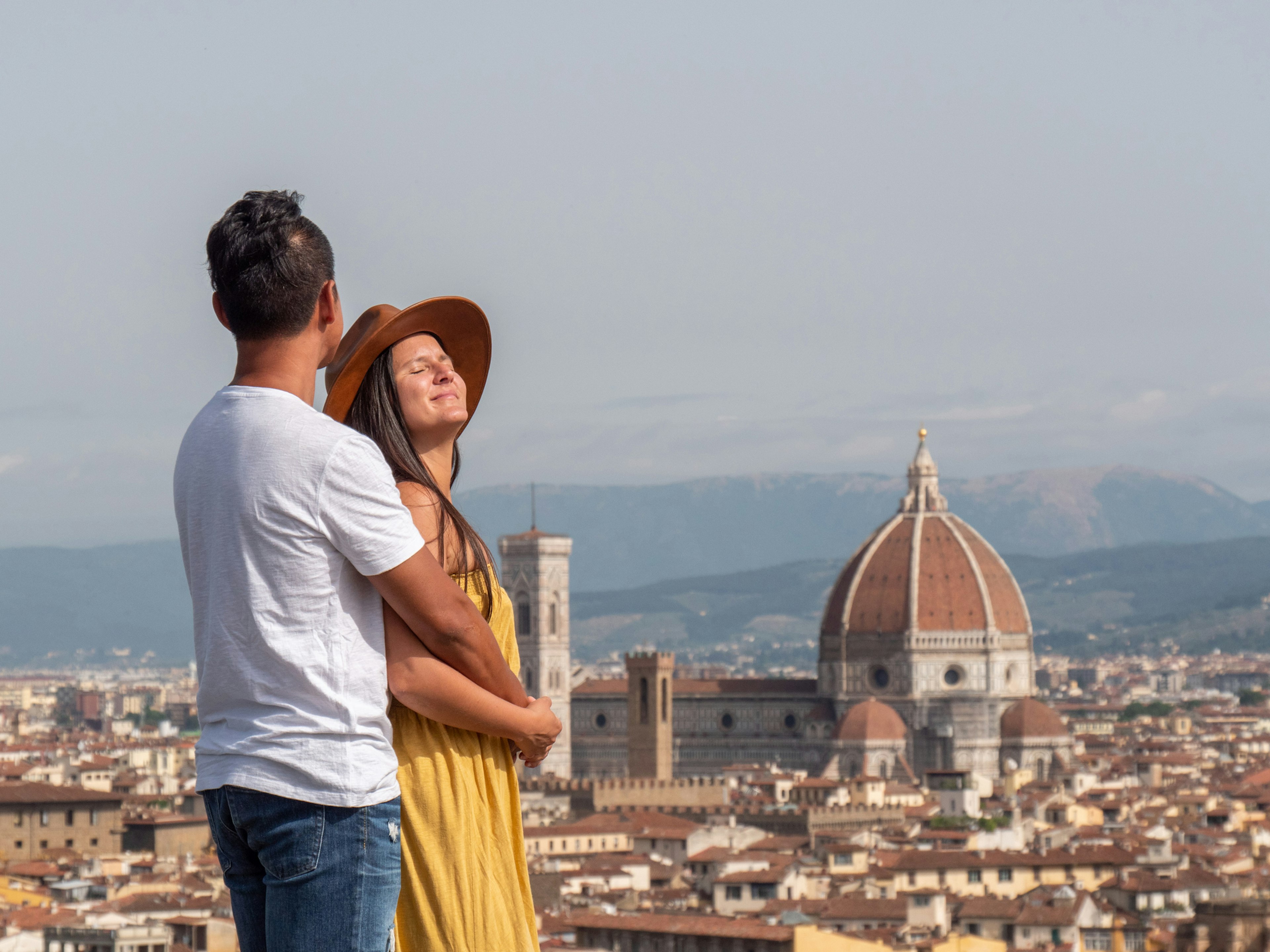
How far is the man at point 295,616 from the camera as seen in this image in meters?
3.68

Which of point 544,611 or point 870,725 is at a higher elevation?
point 544,611

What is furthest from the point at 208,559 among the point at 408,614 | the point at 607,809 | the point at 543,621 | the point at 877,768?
the point at 543,621

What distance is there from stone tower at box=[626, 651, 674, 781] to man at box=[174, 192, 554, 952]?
81825 millimetres

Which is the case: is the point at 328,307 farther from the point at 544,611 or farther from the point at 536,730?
the point at 544,611

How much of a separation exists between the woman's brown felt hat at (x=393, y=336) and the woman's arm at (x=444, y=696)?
56 cm

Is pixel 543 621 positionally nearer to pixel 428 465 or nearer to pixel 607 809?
pixel 607 809

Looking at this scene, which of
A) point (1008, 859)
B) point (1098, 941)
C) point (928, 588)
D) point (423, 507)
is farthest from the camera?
point (928, 588)

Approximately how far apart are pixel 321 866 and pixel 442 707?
380 mm

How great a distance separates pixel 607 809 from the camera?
241 ft

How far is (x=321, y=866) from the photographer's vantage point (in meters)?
3.72

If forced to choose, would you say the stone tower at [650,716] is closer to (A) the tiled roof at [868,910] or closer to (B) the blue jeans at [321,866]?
(A) the tiled roof at [868,910]

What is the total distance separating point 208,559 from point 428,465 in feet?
2.41

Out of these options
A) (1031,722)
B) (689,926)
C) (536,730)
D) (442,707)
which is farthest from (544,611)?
(442,707)

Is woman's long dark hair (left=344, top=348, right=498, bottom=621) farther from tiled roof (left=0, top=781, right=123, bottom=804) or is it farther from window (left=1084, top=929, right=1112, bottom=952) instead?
tiled roof (left=0, top=781, right=123, bottom=804)
